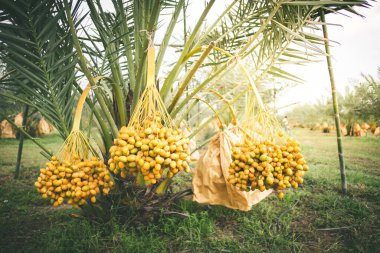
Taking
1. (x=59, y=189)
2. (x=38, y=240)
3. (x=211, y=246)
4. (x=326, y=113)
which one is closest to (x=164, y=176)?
(x=211, y=246)

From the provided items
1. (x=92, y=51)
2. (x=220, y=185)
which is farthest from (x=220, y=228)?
(x=92, y=51)

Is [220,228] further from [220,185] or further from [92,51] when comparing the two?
[92,51]

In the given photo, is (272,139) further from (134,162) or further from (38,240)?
(38,240)

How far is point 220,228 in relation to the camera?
2.03m

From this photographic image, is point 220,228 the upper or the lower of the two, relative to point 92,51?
lower

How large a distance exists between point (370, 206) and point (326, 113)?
12.1m

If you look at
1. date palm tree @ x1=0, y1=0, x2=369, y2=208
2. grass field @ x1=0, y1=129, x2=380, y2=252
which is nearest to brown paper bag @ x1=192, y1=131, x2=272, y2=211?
grass field @ x1=0, y1=129, x2=380, y2=252

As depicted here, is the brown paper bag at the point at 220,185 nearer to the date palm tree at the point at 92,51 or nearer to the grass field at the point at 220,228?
the grass field at the point at 220,228

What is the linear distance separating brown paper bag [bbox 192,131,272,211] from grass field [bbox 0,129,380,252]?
161 mm

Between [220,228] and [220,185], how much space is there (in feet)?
1.21

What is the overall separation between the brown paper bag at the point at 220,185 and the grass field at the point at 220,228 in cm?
16

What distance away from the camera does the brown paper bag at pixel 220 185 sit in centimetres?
203

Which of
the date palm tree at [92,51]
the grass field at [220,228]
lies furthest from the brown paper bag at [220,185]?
the date palm tree at [92,51]

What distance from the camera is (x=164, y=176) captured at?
2.01 meters
